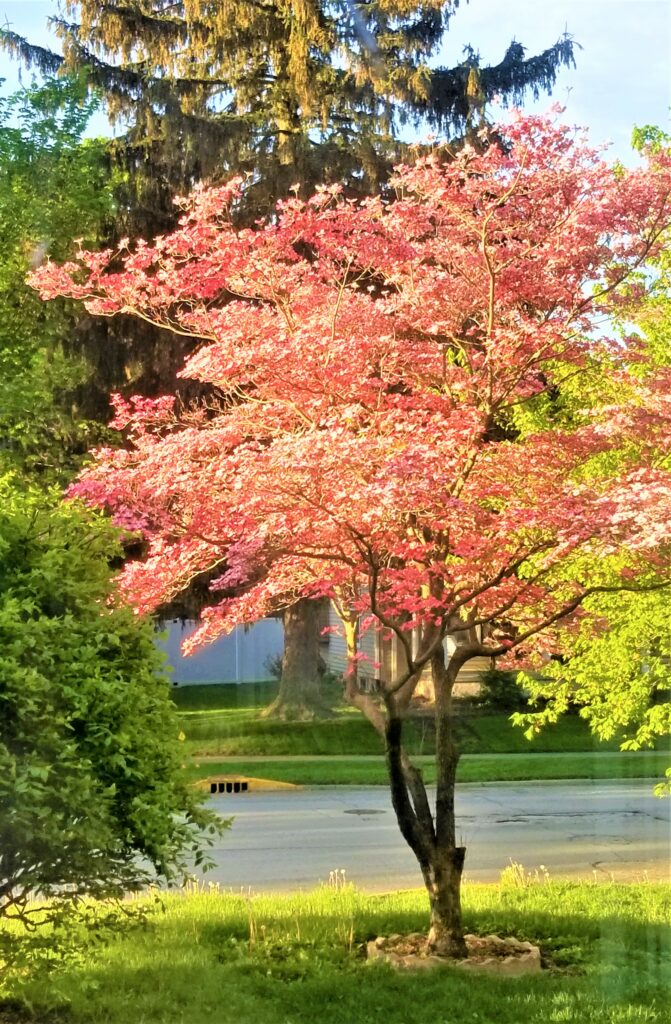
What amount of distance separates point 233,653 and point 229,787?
1.56 feet

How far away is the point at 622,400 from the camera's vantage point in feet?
13.2

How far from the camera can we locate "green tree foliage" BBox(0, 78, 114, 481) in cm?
376

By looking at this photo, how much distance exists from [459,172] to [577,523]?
123cm

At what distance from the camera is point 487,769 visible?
14.9 feet

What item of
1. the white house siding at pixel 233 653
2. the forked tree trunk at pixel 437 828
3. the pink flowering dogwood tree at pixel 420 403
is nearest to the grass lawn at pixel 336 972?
the forked tree trunk at pixel 437 828

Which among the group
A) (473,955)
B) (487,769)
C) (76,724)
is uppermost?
(76,724)

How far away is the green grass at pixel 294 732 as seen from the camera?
12.6ft

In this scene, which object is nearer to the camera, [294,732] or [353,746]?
[294,732]

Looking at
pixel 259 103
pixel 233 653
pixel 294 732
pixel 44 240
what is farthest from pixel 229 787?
pixel 259 103

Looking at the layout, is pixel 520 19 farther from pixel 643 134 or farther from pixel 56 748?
pixel 56 748

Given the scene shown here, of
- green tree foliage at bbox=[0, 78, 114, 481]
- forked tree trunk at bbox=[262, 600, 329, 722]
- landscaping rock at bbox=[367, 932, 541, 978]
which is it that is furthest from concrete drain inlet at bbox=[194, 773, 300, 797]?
green tree foliage at bbox=[0, 78, 114, 481]

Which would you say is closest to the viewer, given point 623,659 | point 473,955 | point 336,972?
point 336,972

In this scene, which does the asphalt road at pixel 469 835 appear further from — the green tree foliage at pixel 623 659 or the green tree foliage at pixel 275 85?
the green tree foliage at pixel 275 85

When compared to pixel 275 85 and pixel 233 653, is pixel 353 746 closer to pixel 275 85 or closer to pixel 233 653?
pixel 233 653
